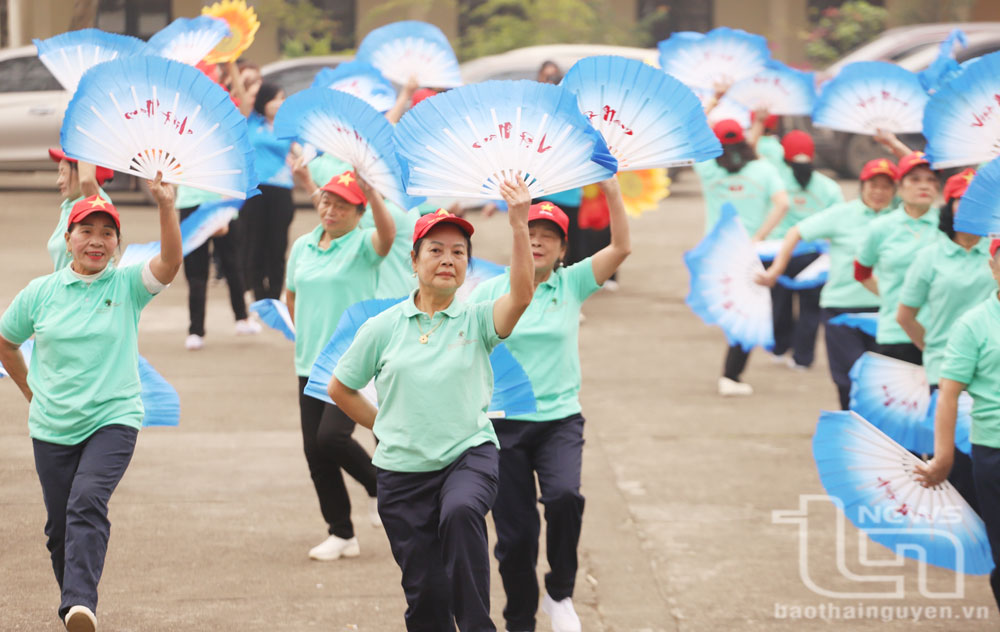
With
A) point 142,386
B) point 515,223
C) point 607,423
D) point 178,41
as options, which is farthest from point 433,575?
point 607,423

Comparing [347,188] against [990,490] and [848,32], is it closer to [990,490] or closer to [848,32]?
[990,490]

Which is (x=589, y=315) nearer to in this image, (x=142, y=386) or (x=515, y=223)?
(x=142, y=386)

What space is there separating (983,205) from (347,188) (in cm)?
270

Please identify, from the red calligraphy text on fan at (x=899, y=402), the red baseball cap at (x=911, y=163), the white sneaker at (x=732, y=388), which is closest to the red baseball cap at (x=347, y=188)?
the red calligraphy text on fan at (x=899, y=402)

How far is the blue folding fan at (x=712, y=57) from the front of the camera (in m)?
9.60

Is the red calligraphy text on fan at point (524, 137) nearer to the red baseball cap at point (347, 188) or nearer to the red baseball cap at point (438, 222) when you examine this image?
the red baseball cap at point (438, 222)

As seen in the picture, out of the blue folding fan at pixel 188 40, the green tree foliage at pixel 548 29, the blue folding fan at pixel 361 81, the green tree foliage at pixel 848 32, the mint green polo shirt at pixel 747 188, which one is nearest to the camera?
the blue folding fan at pixel 188 40

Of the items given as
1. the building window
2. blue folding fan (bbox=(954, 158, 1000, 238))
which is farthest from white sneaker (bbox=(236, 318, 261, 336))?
the building window

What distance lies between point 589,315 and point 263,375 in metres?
3.69

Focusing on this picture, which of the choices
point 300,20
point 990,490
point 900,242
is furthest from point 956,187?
point 300,20

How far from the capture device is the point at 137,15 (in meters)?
28.1

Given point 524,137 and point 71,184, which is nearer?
point 524,137

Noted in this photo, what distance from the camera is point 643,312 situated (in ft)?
43.0

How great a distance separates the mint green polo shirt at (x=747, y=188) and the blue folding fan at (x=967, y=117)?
4.03 metres
